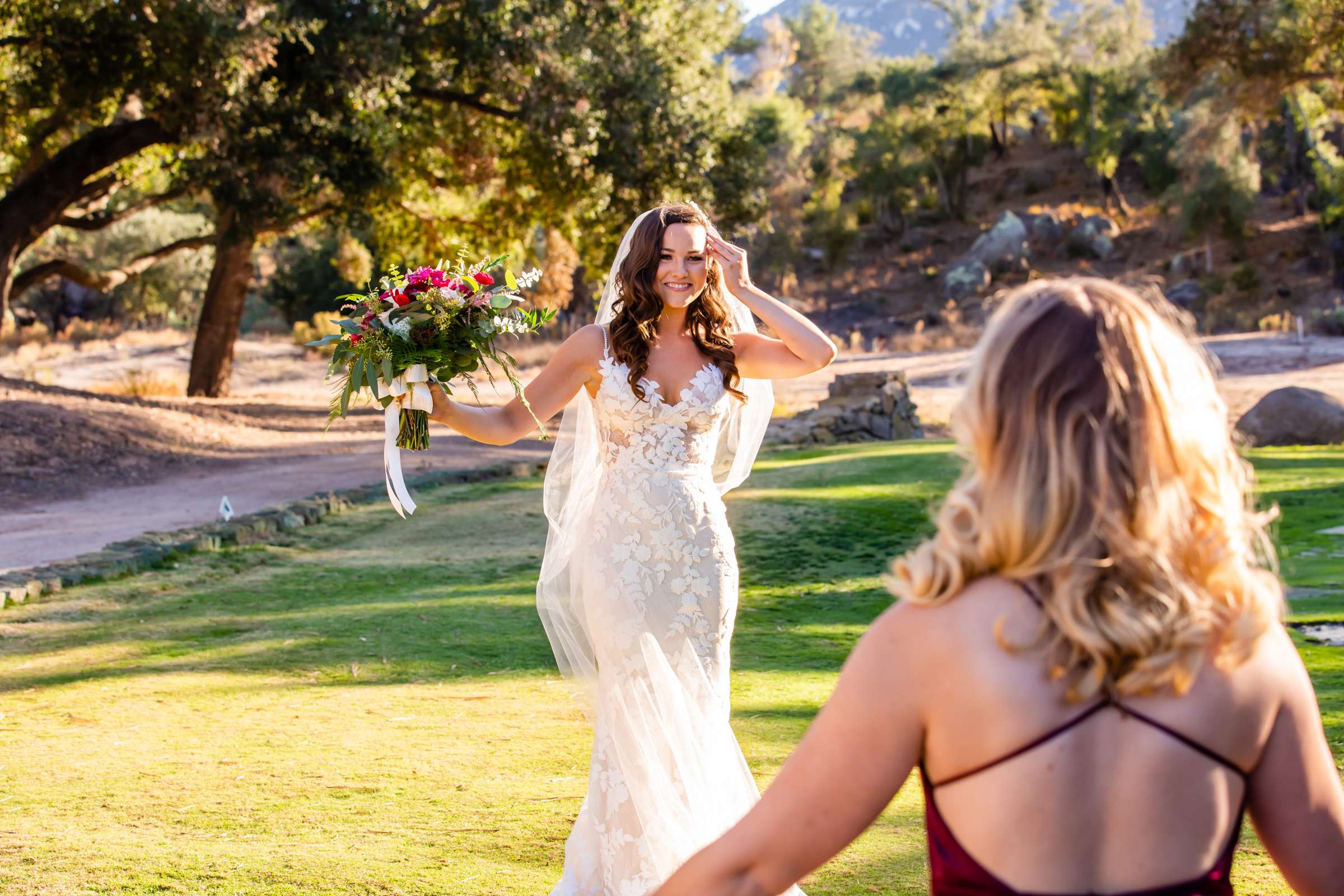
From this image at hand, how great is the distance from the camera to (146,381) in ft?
85.0

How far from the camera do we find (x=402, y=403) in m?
4.73

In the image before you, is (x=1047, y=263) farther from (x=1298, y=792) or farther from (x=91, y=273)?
(x=1298, y=792)

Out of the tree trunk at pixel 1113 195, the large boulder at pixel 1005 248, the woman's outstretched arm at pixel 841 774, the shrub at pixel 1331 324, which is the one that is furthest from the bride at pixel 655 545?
the tree trunk at pixel 1113 195

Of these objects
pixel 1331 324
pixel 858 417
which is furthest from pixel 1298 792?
pixel 1331 324

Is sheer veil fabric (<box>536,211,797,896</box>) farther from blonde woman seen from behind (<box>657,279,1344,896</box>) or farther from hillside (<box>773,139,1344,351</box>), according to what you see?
hillside (<box>773,139,1344,351</box>)

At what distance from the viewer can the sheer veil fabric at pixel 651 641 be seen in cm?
426

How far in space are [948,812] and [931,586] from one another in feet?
0.96

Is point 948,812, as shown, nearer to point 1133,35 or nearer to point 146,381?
point 146,381

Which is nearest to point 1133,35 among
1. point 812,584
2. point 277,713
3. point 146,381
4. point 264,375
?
point 264,375

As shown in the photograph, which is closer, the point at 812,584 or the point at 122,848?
the point at 122,848

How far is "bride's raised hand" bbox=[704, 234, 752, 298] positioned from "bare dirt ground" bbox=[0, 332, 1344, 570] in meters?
6.45

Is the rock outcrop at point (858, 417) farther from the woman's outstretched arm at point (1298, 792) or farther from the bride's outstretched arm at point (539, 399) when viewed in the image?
the woman's outstretched arm at point (1298, 792)

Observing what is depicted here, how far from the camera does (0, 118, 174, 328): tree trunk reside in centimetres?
1930

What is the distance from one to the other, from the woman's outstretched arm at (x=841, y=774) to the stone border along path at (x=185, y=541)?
8943mm
